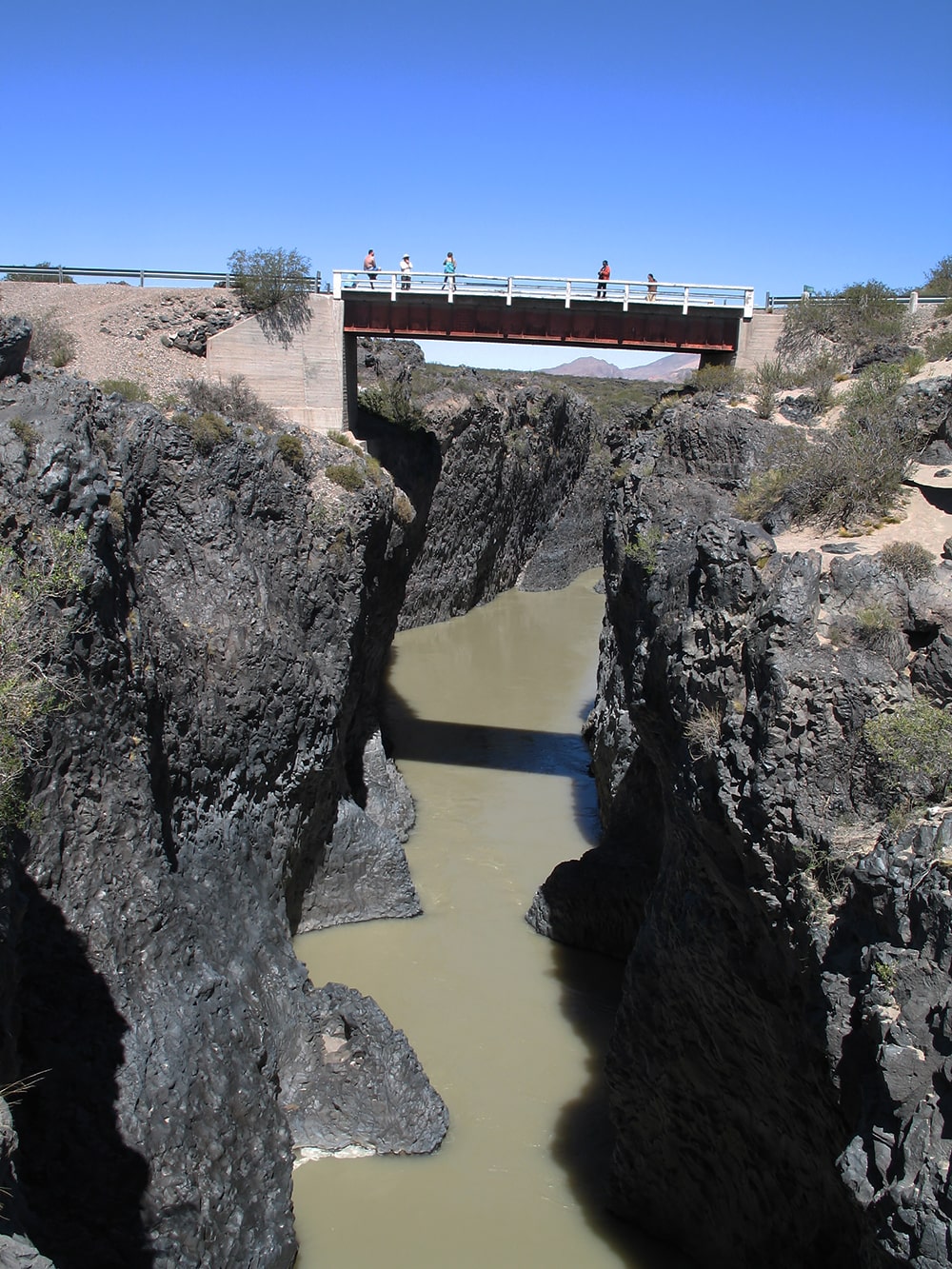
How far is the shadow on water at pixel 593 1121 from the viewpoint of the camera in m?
9.76

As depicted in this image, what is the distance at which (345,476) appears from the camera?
15148 mm

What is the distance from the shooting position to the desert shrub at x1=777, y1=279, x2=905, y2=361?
21.0 meters

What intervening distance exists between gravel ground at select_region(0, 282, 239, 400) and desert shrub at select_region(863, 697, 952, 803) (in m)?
16.8

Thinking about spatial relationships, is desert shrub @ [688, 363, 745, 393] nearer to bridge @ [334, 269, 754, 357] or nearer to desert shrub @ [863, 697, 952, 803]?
bridge @ [334, 269, 754, 357]

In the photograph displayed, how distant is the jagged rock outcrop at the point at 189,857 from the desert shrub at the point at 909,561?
762 cm

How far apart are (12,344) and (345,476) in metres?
5.01

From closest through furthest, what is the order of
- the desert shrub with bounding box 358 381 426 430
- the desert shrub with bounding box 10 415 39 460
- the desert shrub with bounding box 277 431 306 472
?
the desert shrub with bounding box 10 415 39 460 → the desert shrub with bounding box 277 431 306 472 → the desert shrub with bounding box 358 381 426 430

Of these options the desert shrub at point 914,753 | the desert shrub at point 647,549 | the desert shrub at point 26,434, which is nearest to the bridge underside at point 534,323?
the desert shrub at point 647,549

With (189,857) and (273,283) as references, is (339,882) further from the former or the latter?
(273,283)

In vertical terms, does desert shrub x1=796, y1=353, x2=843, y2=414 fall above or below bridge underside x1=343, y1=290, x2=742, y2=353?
below

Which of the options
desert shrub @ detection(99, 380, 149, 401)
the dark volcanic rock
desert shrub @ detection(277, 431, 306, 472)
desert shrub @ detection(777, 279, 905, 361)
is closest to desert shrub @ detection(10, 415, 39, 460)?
the dark volcanic rock

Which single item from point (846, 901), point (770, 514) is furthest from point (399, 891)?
point (846, 901)

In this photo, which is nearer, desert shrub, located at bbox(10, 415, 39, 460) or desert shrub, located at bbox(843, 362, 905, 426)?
desert shrub, located at bbox(10, 415, 39, 460)

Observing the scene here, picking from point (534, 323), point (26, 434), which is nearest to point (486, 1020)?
point (26, 434)
